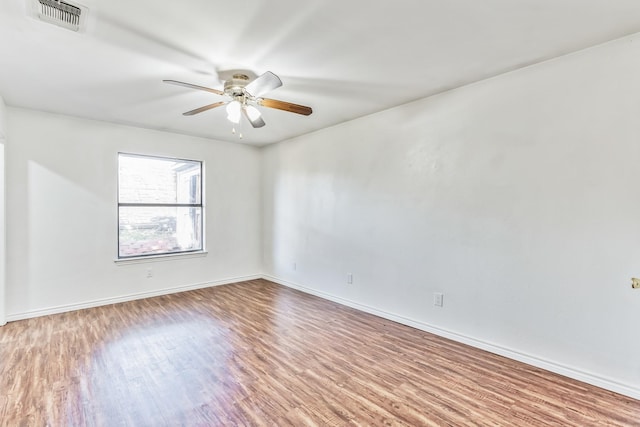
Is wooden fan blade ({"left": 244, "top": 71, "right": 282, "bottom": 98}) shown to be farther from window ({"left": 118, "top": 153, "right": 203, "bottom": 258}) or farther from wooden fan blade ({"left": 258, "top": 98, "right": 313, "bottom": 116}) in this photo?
window ({"left": 118, "top": 153, "right": 203, "bottom": 258})

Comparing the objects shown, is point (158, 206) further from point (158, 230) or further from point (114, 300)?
point (114, 300)

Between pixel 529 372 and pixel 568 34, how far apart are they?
8.25 ft

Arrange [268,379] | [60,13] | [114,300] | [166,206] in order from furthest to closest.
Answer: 1. [166,206]
2. [114,300]
3. [268,379]
4. [60,13]

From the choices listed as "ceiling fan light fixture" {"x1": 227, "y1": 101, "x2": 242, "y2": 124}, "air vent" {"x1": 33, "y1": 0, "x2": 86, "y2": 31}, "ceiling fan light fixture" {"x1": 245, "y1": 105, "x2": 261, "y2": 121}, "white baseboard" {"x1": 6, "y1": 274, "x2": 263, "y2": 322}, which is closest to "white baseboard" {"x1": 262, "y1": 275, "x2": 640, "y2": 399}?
"white baseboard" {"x1": 6, "y1": 274, "x2": 263, "y2": 322}

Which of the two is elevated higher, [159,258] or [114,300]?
[159,258]

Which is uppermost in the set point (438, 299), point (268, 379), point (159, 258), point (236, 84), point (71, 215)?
point (236, 84)

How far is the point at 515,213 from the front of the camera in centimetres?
268

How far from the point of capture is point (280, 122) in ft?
13.9

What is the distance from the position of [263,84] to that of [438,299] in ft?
8.67

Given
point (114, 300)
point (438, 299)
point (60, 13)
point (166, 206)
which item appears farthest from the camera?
point (166, 206)

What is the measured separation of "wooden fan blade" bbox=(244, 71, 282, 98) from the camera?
7.36 feet

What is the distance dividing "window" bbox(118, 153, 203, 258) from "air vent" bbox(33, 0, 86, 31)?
278cm

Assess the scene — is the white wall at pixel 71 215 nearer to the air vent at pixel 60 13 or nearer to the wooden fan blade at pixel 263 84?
the air vent at pixel 60 13

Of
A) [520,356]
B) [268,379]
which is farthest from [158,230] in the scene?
[520,356]
